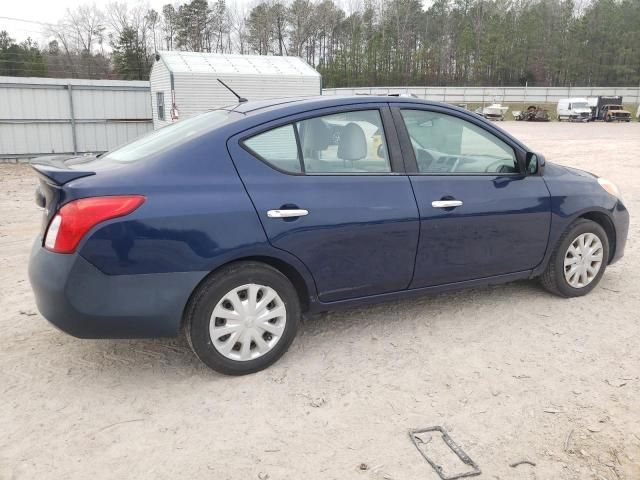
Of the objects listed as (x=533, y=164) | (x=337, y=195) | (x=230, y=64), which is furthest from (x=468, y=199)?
(x=230, y=64)

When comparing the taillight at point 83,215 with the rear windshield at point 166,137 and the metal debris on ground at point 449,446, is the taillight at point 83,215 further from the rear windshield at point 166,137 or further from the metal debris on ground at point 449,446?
the metal debris on ground at point 449,446

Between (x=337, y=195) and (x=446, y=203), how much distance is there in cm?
81

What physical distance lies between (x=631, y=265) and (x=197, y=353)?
174 inches

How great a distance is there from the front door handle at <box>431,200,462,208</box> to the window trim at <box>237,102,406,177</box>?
29 cm

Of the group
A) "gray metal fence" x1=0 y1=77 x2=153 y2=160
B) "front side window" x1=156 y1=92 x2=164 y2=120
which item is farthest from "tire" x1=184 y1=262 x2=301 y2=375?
"front side window" x1=156 y1=92 x2=164 y2=120

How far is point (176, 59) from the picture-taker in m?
15.1

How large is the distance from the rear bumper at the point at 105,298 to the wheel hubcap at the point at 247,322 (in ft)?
0.76

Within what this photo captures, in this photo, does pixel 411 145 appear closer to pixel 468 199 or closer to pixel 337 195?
pixel 468 199

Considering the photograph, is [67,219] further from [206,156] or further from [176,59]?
[176,59]

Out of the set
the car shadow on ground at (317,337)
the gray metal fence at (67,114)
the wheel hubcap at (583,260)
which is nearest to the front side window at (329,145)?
the car shadow on ground at (317,337)

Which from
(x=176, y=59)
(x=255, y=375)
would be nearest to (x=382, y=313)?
(x=255, y=375)

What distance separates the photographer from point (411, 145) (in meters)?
3.76

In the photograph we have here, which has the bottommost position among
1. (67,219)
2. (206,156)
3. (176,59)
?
(67,219)

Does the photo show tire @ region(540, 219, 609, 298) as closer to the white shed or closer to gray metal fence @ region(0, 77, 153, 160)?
the white shed
